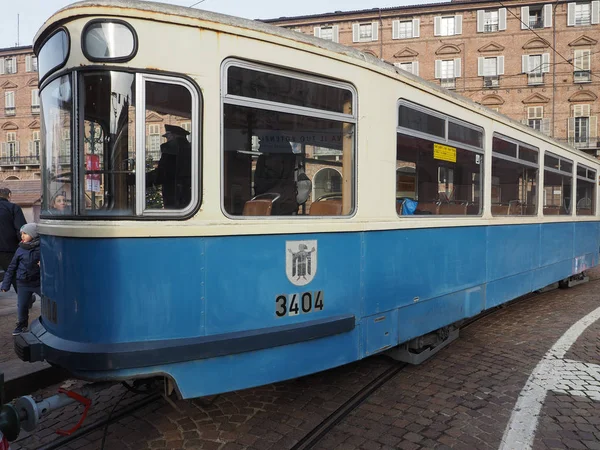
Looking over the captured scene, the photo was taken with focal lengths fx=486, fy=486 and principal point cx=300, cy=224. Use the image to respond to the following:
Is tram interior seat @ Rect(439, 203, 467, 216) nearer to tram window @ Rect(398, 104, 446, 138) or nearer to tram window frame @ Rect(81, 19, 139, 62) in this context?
tram window @ Rect(398, 104, 446, 138)

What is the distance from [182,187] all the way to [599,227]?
10889mm

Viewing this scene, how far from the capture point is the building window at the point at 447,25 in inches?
1458

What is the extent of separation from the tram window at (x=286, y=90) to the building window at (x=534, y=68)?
38.2 metres

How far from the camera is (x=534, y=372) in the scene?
491 cm

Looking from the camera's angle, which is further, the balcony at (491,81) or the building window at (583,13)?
the balcony at (491,81)

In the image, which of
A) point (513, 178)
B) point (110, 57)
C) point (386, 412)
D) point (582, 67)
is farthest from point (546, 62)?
point (110, 57)

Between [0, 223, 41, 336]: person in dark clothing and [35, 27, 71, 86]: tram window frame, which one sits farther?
[0, 223, 41, 336]: person in dark clothing

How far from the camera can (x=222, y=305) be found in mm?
3111

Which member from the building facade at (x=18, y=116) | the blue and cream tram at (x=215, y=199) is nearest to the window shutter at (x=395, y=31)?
the building facade at (x=18, y=116)

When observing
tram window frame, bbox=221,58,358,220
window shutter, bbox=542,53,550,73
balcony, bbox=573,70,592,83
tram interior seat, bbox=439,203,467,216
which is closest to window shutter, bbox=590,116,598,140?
balcony, bbox=573,70,592,83

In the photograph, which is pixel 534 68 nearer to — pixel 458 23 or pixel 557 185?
pixel 458 23

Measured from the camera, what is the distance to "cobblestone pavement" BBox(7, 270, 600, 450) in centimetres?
349

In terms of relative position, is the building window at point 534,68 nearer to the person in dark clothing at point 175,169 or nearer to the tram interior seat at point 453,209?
the tram interior seat at point 453,209

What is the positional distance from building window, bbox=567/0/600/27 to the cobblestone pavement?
124 feet
